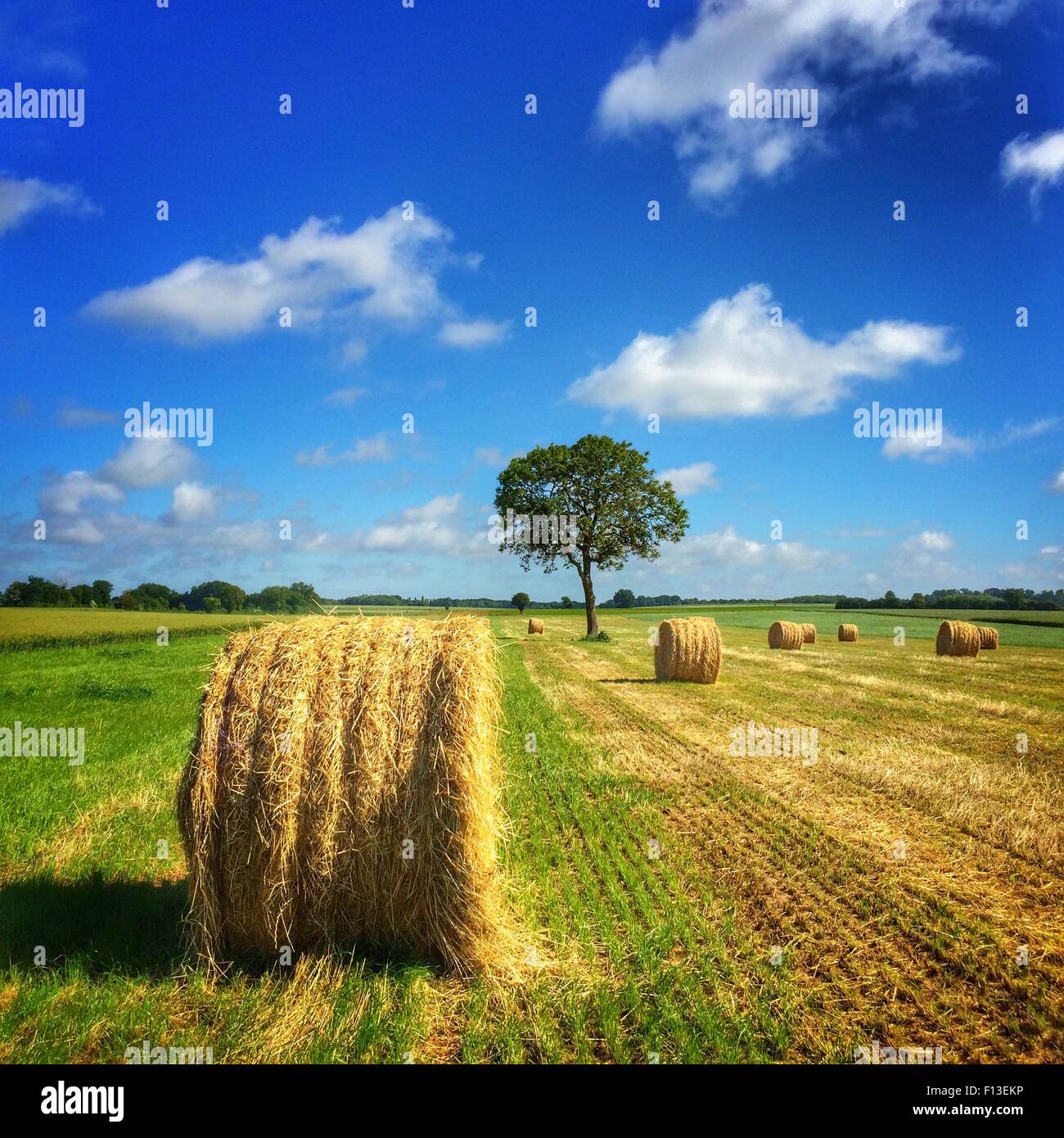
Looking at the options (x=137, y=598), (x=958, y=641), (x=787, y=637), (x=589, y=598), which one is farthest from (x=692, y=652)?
(x=137, y=598)

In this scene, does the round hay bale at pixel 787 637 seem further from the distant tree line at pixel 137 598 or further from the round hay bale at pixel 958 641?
the distant tree line at pixel 137 598

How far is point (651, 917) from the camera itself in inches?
220

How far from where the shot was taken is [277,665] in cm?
544

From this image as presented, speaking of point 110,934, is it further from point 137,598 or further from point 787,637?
point 137,598

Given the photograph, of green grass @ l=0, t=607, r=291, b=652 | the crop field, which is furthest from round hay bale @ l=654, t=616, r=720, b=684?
green grass @ l=0, t=607, r=291, b=652

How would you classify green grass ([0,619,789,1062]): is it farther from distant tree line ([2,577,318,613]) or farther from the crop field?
distant tree line ([2,577,318,613])

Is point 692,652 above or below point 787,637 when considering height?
above

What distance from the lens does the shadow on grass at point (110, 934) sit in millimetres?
4980

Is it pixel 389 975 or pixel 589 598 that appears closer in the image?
pixel 389 975

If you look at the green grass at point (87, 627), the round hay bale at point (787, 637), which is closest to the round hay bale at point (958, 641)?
the round hay bale at point (787, 637)

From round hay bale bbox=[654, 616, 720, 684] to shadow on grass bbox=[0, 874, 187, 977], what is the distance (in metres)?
15.3

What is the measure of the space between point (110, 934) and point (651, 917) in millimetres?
4023
